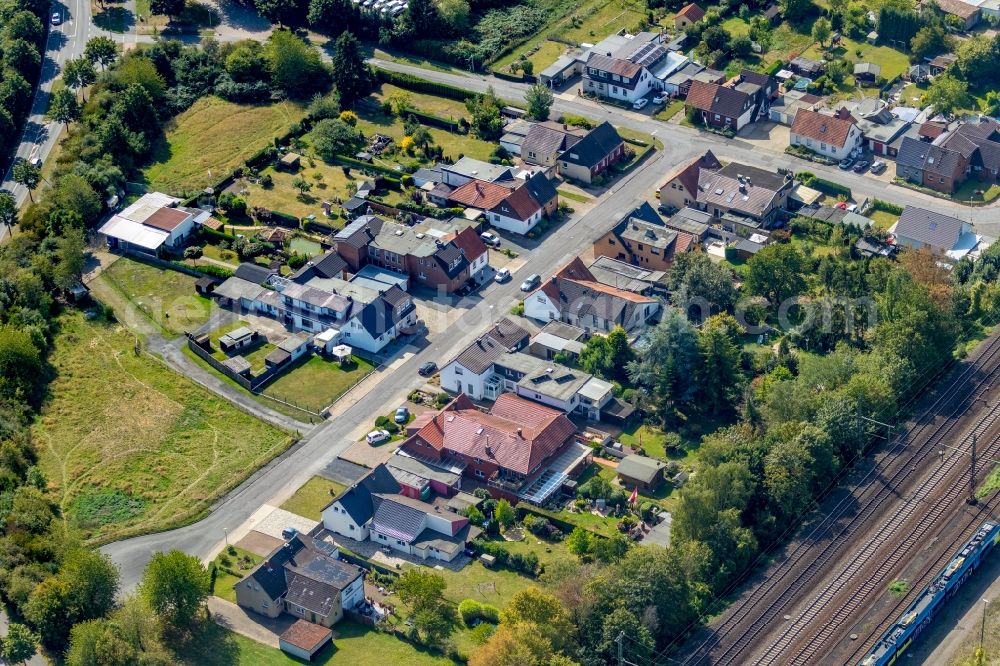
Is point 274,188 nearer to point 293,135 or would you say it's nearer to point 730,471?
point 293,135

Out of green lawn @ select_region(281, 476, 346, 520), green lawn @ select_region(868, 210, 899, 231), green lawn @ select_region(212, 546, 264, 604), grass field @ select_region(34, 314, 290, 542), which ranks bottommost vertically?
grass field @ select_region(34, 314, 290, 542)

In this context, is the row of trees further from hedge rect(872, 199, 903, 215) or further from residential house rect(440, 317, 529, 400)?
hedge rect(872, 199, 903, 215)

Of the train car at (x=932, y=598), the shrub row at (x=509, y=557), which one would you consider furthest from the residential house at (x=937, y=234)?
the shrub row at (x=509, y=557)

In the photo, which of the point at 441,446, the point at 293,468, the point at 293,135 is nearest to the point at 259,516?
the point at 293,468

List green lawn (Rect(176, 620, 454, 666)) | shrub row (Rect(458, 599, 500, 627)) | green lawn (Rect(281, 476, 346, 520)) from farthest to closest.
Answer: green lawn (Rect(281, 476, 346, 520)) → shrub row (Rect(458, 599, 500, 627)) → green lawn (Rect(176, 620, 454, 666))

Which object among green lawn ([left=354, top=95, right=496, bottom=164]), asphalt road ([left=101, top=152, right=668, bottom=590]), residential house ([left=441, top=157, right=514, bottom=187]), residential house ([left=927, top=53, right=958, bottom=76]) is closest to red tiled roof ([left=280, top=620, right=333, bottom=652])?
asphalt road ([left=101, top=152, right=668, bottom=590])

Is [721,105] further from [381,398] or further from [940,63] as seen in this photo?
[381,398]

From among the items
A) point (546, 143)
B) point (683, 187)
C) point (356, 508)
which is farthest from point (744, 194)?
point (356, 508)
